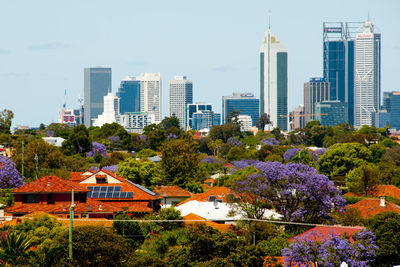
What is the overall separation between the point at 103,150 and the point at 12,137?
13.5 m

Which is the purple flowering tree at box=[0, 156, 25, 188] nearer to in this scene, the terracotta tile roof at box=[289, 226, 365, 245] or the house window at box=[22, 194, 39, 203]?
the house window at box=[22, 194, 39, 203]

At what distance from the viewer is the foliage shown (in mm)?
117756

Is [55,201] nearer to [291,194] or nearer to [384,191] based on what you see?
[291,194]

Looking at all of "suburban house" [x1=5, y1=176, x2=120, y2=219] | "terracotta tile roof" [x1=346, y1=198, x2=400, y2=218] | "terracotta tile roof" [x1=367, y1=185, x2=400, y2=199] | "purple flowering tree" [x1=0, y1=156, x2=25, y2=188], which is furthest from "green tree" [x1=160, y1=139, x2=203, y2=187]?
"terracotta tile roof" [x1=346, y1=198, x2=400, y2=218]

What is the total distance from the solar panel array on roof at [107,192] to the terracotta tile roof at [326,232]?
15.6 metres

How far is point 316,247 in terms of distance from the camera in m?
32.9

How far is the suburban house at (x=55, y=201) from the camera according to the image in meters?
46.7

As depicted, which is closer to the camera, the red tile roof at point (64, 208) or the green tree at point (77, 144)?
the red tile roof at point (64, 208)

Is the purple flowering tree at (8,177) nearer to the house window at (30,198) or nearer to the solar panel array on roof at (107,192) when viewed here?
the solar panel array on roof at (107,192)

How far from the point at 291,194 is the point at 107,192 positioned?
1367cm

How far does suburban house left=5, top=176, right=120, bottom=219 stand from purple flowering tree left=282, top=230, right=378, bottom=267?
→ 16553 mm

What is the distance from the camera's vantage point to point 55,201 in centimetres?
4941

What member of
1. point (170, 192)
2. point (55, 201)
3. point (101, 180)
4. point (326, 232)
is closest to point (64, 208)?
point (55, 201)

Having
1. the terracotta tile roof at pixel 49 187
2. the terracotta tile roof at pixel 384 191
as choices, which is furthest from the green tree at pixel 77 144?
the terracotta tile roof at pixel 49 187
